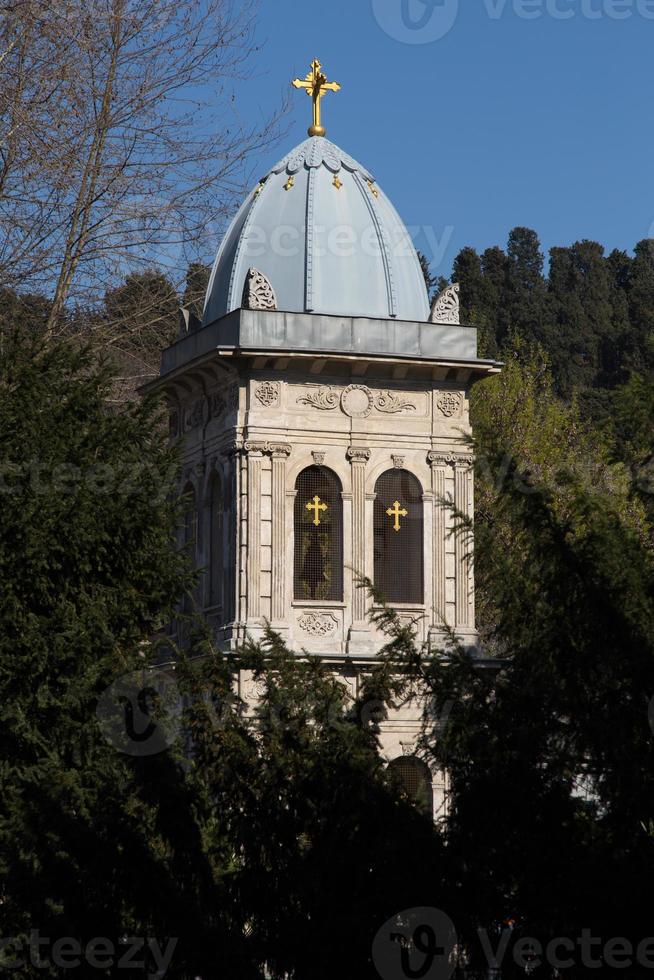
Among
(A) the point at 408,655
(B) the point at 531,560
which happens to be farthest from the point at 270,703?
(B) the point at 531,560

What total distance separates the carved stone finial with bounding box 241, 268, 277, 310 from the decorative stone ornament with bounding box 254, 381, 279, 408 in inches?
43.6

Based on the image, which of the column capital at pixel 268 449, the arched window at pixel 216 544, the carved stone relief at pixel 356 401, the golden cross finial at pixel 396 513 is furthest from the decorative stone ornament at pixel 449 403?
the arched window at pixel 216 544

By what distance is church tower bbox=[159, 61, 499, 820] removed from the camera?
2784 cm

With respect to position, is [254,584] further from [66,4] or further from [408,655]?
[408,655]

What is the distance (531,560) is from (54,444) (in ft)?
30.0

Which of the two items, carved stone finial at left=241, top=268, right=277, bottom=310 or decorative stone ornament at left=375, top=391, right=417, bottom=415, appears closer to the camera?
carved stone finial at left=241, top=268, right=277, bottom=310

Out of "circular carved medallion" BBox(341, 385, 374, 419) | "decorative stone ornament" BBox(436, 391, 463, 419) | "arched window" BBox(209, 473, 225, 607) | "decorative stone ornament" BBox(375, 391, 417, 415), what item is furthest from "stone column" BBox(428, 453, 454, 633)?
"arched window" BBox(209, 473, 225, 607)

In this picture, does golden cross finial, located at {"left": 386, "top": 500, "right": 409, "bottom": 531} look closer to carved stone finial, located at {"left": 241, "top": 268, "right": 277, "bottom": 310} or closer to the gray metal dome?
the gray metal dome

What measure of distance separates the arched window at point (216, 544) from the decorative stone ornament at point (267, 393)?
1.52m

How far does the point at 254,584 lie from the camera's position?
2764 cm

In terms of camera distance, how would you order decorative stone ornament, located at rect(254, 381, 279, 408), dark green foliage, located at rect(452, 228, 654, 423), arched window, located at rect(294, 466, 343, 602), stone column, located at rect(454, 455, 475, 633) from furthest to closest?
dark green foliage, located at rect(452, 228, 654, 423)
stone column, located at rect(454, 455, 475, 633)
decorative stone ornament, located at rect(254, 381, 279, 408)
arched window, located at rect(294, 466, 343, 602)

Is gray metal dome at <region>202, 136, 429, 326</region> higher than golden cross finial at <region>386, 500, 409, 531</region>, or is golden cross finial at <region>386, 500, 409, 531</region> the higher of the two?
gray metal dome at <region>202, 136, 429, 326</region>

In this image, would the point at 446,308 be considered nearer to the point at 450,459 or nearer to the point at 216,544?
the point at 450,459

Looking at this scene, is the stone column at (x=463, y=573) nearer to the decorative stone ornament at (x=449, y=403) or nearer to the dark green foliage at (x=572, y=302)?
the decorative stone ornament at (x=449, y=403)
